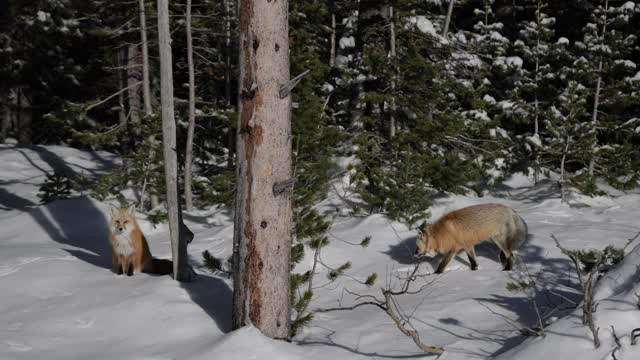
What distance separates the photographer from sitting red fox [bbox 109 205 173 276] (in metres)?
7.62

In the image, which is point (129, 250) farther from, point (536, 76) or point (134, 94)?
point (536, 76)

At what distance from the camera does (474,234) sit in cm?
855

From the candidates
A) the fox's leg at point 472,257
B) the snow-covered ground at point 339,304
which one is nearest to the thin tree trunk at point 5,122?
the snow-covered ground at point 339,304

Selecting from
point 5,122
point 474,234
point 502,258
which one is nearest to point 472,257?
point 474,234

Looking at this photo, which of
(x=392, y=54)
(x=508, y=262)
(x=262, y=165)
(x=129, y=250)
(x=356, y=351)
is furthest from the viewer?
(x=392, y=54)

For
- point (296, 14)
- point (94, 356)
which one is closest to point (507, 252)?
point (94, 356)

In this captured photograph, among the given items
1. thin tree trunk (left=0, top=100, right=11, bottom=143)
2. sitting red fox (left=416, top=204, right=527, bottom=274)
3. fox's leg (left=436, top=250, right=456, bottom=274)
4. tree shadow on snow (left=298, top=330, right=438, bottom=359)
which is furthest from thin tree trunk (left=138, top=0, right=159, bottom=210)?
thin tree trunk (left=0, top=100, right=11, bottom=143)

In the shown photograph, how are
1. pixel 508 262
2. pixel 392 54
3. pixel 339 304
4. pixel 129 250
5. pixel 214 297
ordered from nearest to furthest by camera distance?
pixel 214 297 < pixel 339 304 < pixel 129 250 < pixel 508 262 < pixel 392 54

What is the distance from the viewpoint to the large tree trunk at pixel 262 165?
16.5ft

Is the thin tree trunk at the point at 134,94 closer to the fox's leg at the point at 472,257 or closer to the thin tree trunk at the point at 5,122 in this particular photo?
the fox's leg at the point at 472,257

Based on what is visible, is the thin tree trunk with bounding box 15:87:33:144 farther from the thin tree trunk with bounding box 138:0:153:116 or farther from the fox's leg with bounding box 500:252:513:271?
A: the fox's leg with bounding box 500:252:513:271

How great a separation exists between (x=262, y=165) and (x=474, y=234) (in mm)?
4655

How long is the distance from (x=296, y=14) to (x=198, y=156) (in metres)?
6.14

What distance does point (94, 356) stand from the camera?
15.9ft
